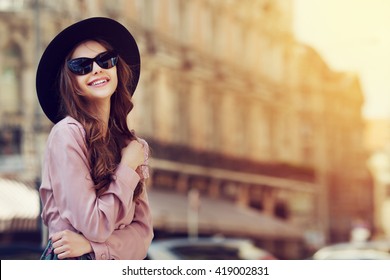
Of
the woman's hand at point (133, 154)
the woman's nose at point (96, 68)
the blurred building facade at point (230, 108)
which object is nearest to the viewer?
the woman's hand at point (133, 154)

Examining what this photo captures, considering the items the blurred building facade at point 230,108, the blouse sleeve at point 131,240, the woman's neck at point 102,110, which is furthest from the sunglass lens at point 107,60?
the blurred building facade at point 230,108

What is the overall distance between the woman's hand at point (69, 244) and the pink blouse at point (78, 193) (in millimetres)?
20

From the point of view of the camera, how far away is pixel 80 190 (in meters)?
2.97

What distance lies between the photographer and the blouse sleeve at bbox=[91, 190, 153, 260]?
3.07 metres

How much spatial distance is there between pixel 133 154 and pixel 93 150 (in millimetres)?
137

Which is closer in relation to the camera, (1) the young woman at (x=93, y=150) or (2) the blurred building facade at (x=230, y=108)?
(1) the young woman at (x=93, y=150)

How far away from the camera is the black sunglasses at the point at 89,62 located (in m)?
3.21

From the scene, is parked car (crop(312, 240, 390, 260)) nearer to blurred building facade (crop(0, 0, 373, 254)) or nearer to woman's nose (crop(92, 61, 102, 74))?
blurred building facade (crop(0, 0, 373, 254))

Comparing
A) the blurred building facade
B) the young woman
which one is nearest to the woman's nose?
the young woman

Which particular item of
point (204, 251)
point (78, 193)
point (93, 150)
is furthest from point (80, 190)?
point (204, 251)

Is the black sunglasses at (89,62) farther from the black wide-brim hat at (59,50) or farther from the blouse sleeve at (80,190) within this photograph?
the blouse sleeve at (80,190)

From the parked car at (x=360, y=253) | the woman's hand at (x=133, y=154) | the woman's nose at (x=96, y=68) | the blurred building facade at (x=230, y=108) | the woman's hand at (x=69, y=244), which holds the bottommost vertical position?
the woman's hand at (x=69, y=244)

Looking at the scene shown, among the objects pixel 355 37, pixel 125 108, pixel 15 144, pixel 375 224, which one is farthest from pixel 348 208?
pixel 125 108

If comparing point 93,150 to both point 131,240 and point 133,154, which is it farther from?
point 131,240
